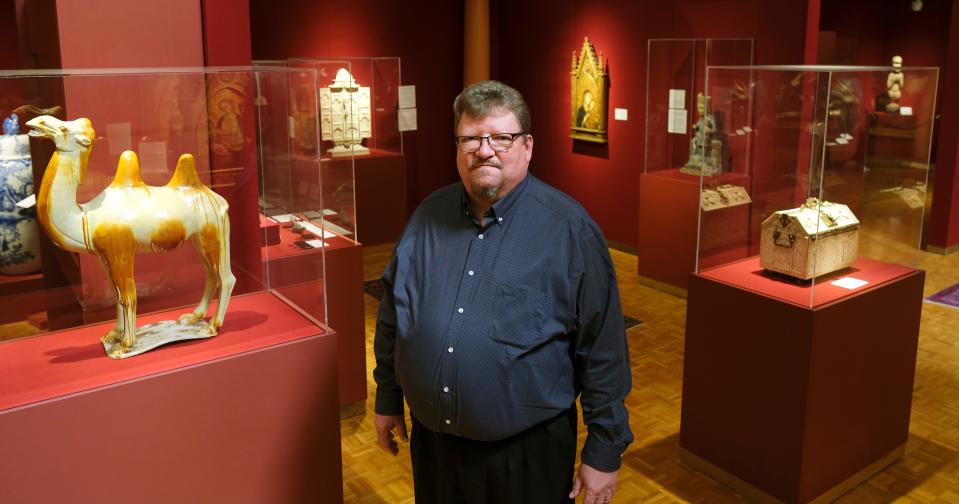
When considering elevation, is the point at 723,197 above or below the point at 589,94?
below

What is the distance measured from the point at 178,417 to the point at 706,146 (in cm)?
293

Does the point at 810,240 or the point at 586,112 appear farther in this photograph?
the point at 586,112

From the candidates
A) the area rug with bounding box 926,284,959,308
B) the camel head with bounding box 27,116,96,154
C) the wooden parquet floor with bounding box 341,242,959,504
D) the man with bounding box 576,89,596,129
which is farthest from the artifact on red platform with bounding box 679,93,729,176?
the camel head with bounding box 27,116,96,154

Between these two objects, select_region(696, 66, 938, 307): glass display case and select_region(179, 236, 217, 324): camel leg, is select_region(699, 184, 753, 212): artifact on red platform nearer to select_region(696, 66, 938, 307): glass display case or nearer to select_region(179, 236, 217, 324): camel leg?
select_region(696, 66, 938, 307): glass display case

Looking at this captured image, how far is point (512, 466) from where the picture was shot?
7.15 feet

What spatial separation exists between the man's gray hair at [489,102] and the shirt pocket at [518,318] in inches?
16.5

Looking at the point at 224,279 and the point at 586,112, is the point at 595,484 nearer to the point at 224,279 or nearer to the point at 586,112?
the point at 224,279

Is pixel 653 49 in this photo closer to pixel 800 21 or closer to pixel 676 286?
pixel 800 21

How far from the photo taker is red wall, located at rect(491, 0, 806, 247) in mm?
6172

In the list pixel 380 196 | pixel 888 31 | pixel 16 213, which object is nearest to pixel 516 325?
pixel 16 213

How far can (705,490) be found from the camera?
3539mm

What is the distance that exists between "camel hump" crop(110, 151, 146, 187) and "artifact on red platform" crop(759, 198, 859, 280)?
8.17ft

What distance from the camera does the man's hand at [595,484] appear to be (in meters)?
2.16

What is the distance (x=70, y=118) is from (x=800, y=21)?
5.09m
